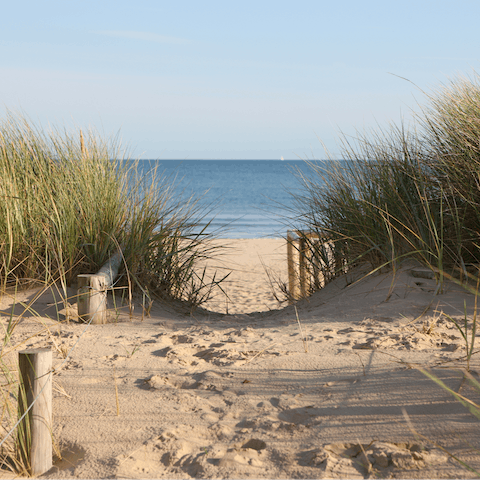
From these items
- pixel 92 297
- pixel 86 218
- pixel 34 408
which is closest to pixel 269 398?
pixel 34 408

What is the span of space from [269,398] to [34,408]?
1048 millimetres

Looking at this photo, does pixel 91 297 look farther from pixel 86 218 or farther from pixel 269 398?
pixel 269 398

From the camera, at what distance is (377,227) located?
4133 millimetres

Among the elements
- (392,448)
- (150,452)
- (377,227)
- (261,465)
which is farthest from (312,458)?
(377,227)

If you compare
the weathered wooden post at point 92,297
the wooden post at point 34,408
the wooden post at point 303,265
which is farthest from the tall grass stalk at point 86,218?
the wooden post at point 34,408

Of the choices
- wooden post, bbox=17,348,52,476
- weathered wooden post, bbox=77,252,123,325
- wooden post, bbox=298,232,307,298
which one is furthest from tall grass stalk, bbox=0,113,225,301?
wooden post, bbox=17,348,52,476

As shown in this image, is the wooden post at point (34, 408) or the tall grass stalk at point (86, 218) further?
the tall grass stalk at point (86, 218)

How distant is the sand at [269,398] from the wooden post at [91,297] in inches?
4.7

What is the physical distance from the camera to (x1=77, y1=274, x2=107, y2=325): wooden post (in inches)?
133

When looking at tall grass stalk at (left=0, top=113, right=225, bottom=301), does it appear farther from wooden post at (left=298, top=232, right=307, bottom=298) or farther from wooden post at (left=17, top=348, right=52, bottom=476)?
wooden post at (left=17, top=348, right=52, bottom=476)

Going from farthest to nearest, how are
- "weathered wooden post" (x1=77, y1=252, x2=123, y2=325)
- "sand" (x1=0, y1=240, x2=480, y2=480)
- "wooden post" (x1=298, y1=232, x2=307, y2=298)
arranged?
"wooden post" (x1=298, y1=232, x2=307, y2=298) < "weathered wooden post" (x1=77, y1=252, x2=123, y2=325) < "sand" (x1=0, y1=240, x2=480, y2=480)

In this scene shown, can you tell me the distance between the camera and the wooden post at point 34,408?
70.3 inches

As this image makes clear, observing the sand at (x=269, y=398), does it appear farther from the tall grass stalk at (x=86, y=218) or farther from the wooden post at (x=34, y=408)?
the tall grass stalk at (x=86, y=218)

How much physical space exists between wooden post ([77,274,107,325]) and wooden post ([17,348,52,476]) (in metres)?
1.59
